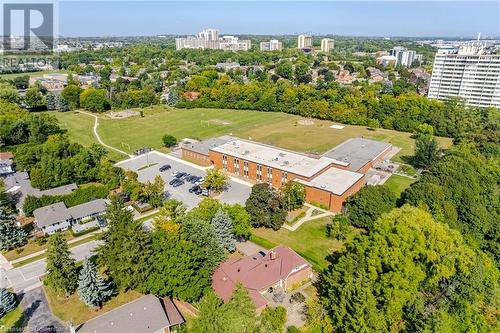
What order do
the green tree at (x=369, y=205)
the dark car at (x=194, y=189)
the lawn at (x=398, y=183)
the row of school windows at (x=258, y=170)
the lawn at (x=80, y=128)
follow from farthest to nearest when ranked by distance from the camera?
the lawn at (x=80, y=128), the lawn at (x=398, y=183), the row of school windows at (x=258, y=170), the dark car at (x=194, y=189), the green tree at (x=369, y=205)

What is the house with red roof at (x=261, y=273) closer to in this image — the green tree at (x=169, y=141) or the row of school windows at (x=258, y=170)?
the row of school windows at (x=258, y=170)

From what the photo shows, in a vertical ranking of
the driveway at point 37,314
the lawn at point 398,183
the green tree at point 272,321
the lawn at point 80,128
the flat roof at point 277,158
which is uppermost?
the flat roof at point 277,158

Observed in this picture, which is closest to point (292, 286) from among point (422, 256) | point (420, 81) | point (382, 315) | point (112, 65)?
point (382, 315)

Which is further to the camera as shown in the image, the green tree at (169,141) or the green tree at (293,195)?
the green tree at (169,141)

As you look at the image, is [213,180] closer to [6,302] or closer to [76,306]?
[76,306]

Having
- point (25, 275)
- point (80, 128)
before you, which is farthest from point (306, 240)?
point (80, 128)

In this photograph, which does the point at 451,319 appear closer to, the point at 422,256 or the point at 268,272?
the point at 422,256

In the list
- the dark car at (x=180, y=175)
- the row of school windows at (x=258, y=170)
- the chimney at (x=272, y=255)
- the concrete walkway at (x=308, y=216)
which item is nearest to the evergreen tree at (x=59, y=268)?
the chimney at (x=272, y=255)

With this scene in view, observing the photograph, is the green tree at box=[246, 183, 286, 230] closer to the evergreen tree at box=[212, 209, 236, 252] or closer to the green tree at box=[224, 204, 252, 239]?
the green tree at box=[224, 204, 252, 239]
